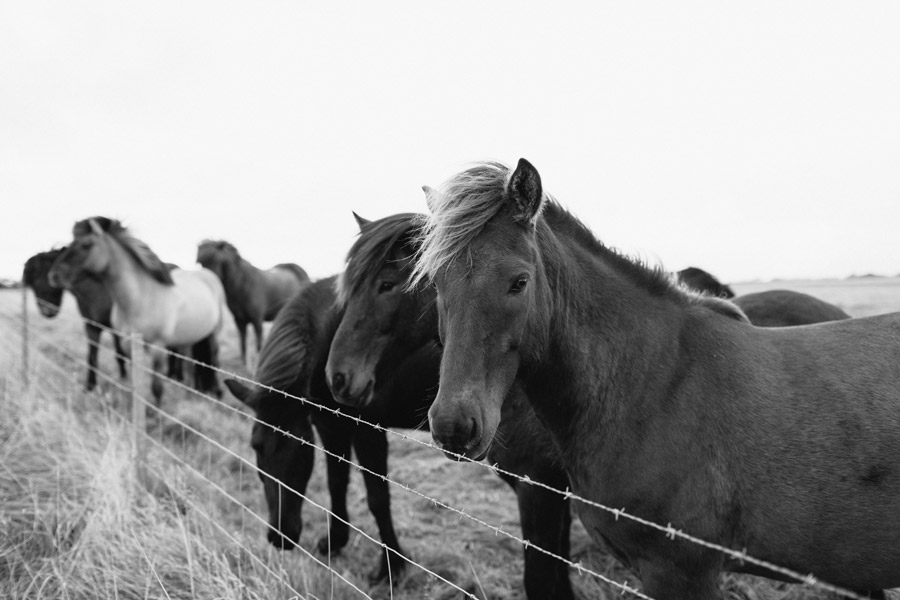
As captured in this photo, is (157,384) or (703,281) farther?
(157,384)

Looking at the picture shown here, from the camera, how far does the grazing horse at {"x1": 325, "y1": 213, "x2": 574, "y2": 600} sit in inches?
128

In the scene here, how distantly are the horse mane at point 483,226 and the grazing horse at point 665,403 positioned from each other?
11mm

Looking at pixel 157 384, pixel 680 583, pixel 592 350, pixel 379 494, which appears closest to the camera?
pixel 680 583

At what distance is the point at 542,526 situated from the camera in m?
3.23

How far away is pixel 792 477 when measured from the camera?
221 centimetres

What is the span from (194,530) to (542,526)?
244cm

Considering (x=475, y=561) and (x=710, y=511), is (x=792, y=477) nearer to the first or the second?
(x=710, y=511)

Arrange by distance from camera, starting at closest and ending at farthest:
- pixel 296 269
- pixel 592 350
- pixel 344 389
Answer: pixel 592 350, pixel 344 389, pixel 296 269

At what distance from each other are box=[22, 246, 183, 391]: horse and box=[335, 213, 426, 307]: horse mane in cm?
652

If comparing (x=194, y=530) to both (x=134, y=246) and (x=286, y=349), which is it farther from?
(x=134, y=246)

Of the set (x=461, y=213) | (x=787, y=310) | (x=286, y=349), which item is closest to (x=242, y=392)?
(x=286, y=349)

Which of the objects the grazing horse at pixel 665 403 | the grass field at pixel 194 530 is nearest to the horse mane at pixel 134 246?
the grass field at pixel 194 530

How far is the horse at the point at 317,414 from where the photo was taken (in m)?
4.02

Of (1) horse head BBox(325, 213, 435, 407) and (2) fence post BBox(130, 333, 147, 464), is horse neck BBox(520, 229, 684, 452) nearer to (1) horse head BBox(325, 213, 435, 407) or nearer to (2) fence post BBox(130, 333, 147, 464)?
(1) horse head BBox(325, 213, 435, 407)
